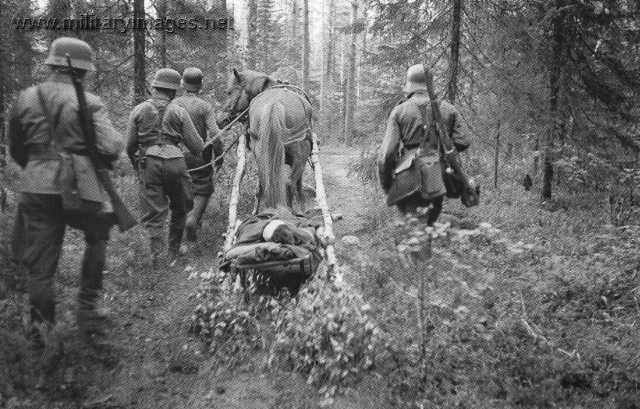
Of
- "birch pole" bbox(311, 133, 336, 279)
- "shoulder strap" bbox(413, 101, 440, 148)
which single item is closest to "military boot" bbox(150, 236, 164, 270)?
A: "birch pole" bbox(311, 133, 336, 279)

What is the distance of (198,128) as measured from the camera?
753 centimetres

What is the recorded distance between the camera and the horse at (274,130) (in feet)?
17.2

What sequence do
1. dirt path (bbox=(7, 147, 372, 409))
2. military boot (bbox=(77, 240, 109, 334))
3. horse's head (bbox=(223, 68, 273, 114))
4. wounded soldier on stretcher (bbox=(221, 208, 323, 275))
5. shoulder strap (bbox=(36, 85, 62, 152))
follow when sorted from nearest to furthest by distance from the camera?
1. dirt path (bbox=(7, 147, 372, 409))
2. shoulder strap (bbox=(36, 85, 62, 152))
3. military boot (bbox=(77, 240, 109, 334))
4. wounded soldier on stretcher (bbox=(221, 208, 323, 275))
5. horse's head (bbox=(223, 68, 273, 114))

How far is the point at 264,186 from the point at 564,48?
752 cm

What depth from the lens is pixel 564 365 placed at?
3.55m

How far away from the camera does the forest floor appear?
3283 millimetres

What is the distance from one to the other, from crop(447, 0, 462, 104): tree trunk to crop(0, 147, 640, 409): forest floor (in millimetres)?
3840

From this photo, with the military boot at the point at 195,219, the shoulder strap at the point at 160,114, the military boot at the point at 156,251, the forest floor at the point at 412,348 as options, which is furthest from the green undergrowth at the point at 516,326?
the shoulder strap at the point at 160,114

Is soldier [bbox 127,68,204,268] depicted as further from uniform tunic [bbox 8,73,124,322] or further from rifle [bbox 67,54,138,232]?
uniform tunic [bbox 8,73,124,322]

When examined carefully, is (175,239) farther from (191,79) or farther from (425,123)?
(425,123)

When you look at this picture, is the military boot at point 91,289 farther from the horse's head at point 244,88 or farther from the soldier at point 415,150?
the horse's head at point 244,88

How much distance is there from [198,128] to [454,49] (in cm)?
460

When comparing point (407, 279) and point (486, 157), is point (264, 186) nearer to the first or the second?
point (407, 279)

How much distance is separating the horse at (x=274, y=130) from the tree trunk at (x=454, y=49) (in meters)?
3.52
